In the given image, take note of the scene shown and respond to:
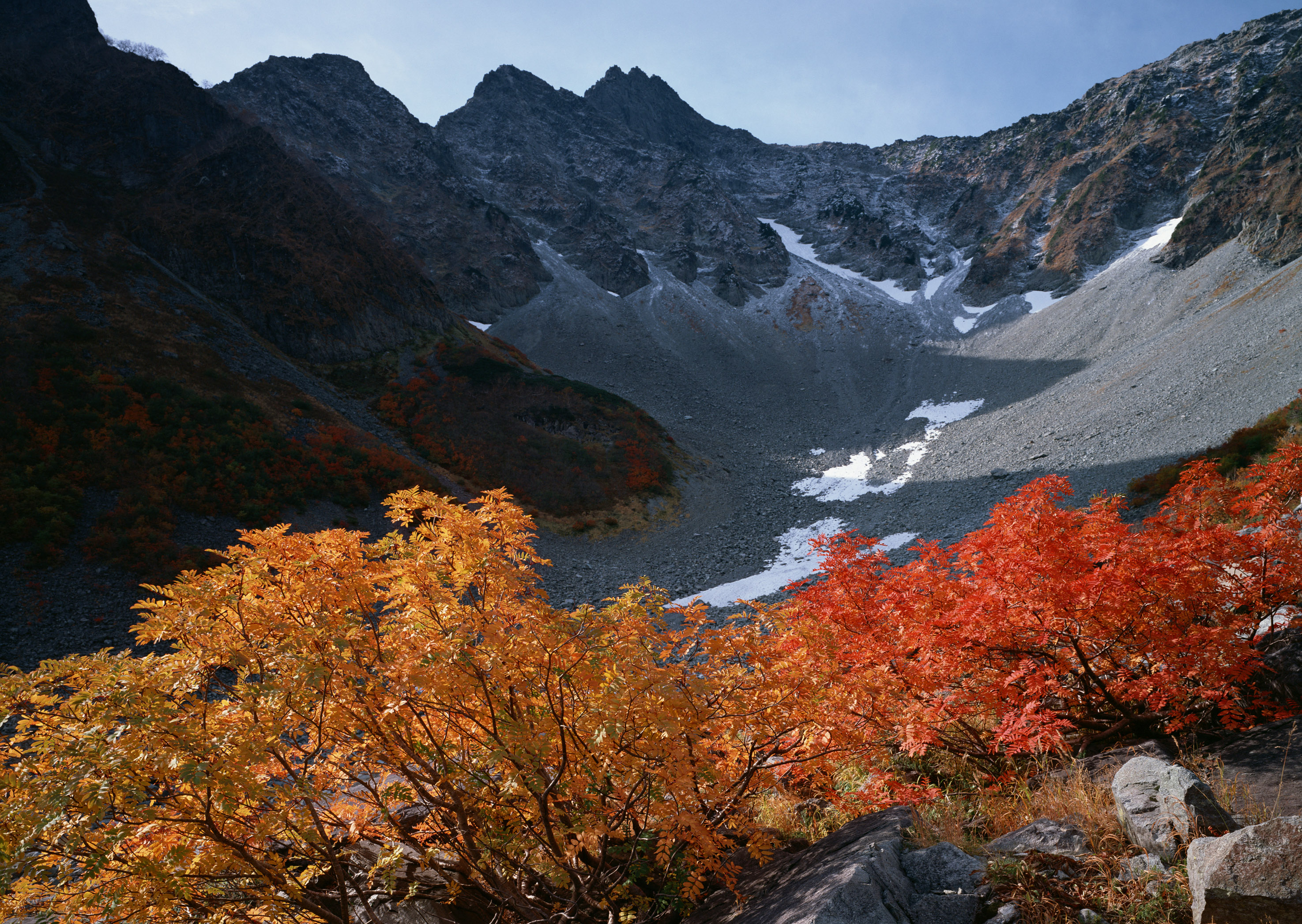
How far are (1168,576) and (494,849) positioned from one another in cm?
613

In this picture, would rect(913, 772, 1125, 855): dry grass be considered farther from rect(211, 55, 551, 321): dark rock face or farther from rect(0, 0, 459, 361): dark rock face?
rect(211, 55, 551, 321): dark rock face

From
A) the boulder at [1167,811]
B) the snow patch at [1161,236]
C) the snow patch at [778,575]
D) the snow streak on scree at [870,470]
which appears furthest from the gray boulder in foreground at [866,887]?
the snow patch at [1161,236]

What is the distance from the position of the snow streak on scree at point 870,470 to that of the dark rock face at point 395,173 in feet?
140

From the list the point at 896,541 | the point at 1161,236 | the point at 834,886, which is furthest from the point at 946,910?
the point at 1161,236

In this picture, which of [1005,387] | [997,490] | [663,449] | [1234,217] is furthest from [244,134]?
[1234,217]

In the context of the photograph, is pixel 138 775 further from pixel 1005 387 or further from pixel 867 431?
pixel 1005 387

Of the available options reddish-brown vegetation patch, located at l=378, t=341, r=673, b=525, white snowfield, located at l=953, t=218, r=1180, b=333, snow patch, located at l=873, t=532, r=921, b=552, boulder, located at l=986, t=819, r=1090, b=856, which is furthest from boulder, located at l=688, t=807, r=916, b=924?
white snowfield, located at l=953, t=218, r=1180, b=333

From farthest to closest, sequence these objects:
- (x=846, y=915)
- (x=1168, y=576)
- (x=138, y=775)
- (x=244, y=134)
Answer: (x=244, y=134) → (x=1168, y=576) → (x=846, y=915) → (x=138, y=775)

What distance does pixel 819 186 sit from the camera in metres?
108

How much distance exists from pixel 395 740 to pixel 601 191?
10087 centimetres

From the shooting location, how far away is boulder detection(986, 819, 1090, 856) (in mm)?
3703

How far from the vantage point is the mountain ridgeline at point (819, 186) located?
5544 cm

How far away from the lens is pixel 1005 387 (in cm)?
4319

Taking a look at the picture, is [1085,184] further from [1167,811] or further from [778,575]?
[1167,811]
